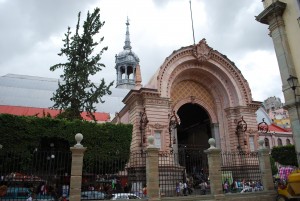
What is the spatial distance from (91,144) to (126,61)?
37940mm

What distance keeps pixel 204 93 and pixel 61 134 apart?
555 inches

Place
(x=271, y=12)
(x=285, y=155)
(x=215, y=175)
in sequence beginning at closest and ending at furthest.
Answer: (x=215, y=175), (x=271, y=12), (x=285, y=155)

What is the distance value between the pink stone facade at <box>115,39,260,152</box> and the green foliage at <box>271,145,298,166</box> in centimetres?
715

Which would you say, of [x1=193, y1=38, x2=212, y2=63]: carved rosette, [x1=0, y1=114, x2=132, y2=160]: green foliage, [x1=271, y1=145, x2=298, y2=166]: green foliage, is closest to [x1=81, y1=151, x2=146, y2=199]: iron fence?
[x1=0, y1=114, x2=132, y2=160]: green foliage

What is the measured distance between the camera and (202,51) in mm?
23125

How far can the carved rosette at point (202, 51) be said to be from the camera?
22844 mm

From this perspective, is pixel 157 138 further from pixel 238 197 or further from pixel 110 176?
pixel 238 197

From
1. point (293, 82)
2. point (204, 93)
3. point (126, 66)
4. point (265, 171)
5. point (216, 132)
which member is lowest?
point (265, 171)

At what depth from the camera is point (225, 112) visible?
961 inches

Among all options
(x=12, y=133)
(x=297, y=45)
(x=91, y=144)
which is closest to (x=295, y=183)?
(x=297, y=45)

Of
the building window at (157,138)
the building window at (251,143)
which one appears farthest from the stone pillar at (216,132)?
the building window at (157,138)

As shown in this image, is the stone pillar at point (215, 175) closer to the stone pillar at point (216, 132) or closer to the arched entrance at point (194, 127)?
the stone pillar at point (216, 132)

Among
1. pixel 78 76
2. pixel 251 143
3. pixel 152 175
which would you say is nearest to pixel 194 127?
pixel 251 143

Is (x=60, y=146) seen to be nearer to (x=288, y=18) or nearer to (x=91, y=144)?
(x=91, y=144)
